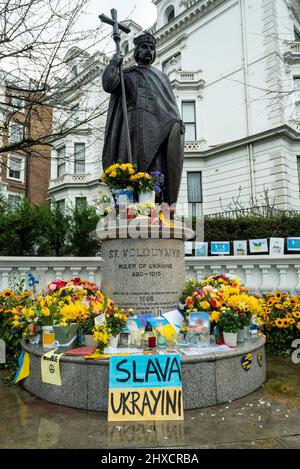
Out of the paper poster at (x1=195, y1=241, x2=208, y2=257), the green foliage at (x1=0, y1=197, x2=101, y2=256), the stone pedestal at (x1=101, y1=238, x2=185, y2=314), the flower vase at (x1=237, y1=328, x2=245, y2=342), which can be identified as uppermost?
the green foliage at (x1=0, y1=197, x2=101, y2=256)

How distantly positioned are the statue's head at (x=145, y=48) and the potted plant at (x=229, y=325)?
4.76 metres

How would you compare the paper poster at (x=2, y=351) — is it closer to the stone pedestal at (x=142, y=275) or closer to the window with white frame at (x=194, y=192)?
the stone pedestal at (x=142, y=275)

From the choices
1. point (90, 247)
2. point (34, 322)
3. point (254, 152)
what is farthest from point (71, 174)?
point (34, 322)

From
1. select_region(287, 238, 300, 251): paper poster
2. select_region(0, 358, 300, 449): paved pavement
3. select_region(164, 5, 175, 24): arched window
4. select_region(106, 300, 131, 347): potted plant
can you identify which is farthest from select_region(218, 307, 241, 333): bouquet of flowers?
select_region(164, 5, 175, 24): arched window

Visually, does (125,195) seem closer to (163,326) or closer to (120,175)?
(120,175)

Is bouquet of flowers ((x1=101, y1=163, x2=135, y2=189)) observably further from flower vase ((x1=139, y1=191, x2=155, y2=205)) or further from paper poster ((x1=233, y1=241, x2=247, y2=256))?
paper poster ((x1=233, y1=241, x2=247, y2=256))

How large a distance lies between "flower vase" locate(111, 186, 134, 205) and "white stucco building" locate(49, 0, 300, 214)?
12.3 metres

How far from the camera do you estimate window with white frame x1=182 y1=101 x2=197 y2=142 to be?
22.2m

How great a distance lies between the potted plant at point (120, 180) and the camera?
515 cm

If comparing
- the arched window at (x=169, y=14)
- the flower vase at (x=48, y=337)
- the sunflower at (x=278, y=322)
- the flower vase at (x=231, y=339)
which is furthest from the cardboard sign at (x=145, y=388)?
the arched window at (x=169, y=14)

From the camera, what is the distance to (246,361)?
365 cm

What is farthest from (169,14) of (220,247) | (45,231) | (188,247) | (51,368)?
(51,368)

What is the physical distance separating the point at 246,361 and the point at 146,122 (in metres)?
4.14

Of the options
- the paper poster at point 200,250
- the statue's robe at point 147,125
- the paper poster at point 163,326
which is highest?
the statue's robe at point 147,125
